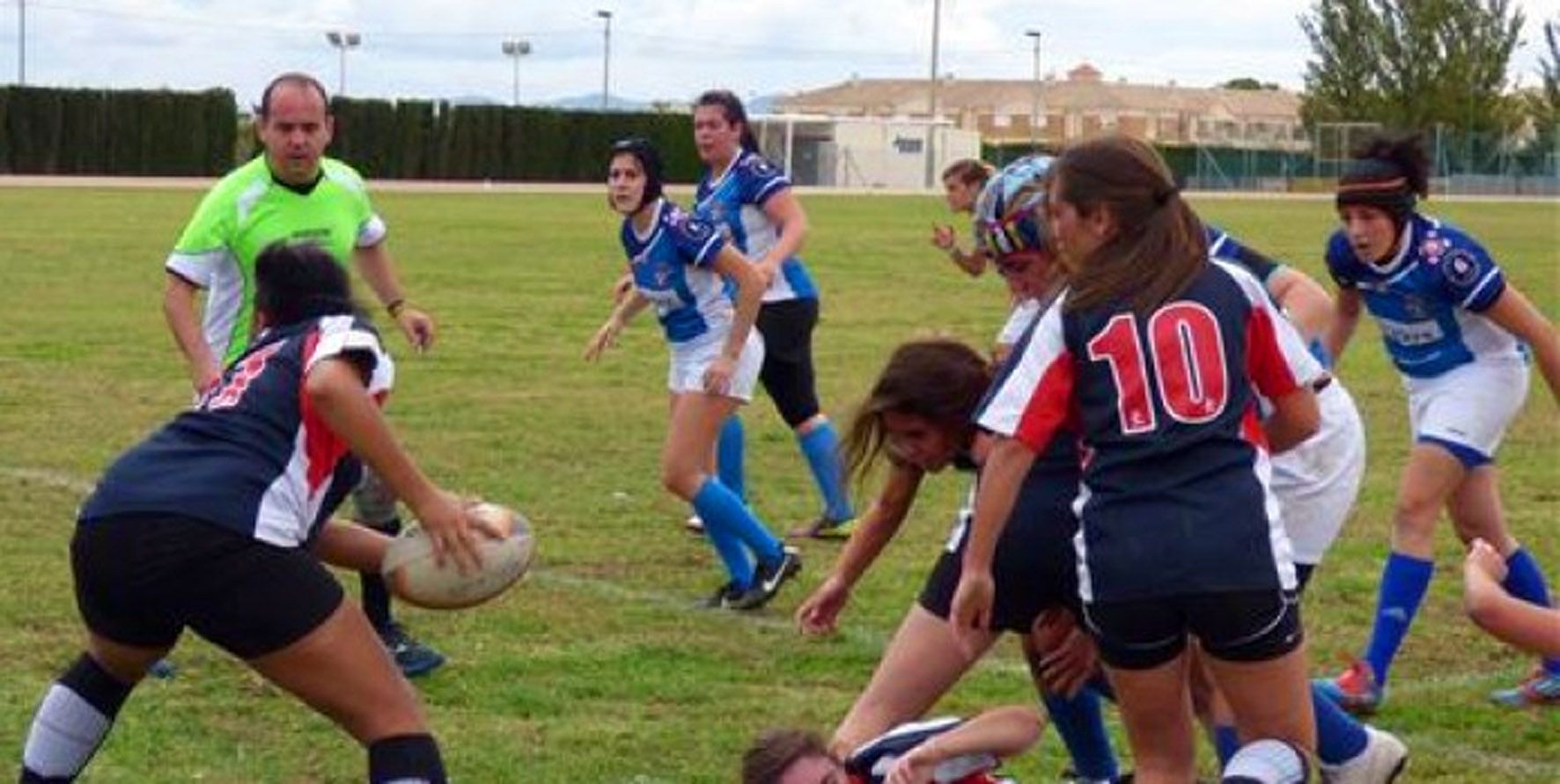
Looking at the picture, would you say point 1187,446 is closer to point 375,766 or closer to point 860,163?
point 375,766

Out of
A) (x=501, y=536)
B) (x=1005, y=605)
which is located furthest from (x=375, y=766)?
(x=1005, y=605)

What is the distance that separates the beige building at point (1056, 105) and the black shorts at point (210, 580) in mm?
126387

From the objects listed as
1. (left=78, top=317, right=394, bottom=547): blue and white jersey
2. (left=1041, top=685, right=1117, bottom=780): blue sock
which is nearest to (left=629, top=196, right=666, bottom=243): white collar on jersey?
(left=1041, top=685, right=1117, bottom=780): blue sock

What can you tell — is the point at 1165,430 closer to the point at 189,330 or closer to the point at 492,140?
the point at 189,330

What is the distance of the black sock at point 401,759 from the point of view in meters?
5.50

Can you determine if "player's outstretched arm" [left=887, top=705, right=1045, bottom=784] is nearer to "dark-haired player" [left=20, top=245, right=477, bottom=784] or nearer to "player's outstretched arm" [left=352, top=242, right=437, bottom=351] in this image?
"dark-haired player" [left=20, top=245, right=477, bottom=784]

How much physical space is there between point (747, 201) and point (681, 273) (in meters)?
1.48

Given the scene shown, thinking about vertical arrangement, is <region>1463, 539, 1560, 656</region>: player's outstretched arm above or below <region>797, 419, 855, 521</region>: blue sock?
above

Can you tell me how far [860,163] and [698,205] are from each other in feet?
238

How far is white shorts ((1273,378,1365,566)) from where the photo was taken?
6406mm

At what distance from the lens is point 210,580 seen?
533cm

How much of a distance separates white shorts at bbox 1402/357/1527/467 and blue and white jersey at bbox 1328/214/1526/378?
0.04 meters

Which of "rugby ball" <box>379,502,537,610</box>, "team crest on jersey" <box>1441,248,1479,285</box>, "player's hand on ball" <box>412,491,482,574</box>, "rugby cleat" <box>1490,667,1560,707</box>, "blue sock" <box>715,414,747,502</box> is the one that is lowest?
"rugby cleat" <box>1490,667,1560,707</box>

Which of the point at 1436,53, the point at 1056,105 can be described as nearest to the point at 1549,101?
the point at 1436,53
